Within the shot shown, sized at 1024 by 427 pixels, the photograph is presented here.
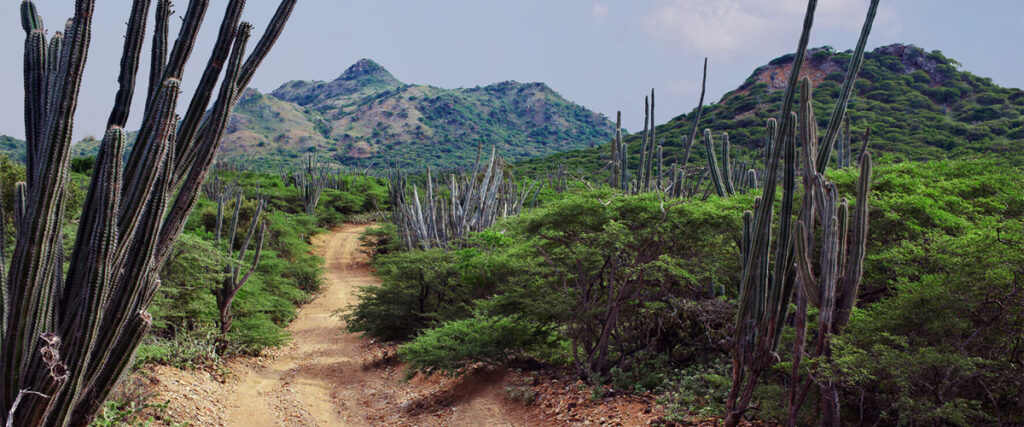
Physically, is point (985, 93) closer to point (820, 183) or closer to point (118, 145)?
point (820, 183)

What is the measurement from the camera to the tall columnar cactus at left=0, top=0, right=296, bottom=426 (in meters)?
2.91

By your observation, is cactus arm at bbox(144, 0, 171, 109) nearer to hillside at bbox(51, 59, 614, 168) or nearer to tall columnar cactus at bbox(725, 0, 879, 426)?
tall columnar cactus at bbox(725, 0, 879, 426)

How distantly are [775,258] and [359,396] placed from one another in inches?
254

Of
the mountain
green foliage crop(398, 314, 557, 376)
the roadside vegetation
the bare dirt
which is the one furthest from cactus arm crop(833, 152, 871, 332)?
the mountain

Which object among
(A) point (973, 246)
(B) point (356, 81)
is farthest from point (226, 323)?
(B) point (356, 81)

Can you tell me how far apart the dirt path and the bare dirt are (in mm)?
14

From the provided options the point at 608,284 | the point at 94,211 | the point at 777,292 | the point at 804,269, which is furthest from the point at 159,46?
the point at 608,284

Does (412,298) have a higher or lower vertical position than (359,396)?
higher

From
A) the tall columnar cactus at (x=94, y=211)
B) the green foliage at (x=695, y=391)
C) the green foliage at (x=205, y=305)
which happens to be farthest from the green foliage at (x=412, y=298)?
the tall columnar cactus at (x=94, y=211)

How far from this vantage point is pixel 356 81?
511ft

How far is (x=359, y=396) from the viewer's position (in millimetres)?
8820

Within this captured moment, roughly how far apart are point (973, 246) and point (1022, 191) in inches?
139

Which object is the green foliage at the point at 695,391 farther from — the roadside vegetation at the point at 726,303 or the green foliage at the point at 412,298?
the green foliage at the point at 412,298

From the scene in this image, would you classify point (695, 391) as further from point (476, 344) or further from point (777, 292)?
point (476, 344)
